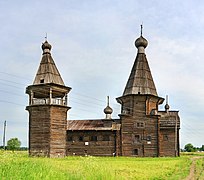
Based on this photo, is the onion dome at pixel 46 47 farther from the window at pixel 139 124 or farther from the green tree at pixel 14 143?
the green tree at pixel 14 143

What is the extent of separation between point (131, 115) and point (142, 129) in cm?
215

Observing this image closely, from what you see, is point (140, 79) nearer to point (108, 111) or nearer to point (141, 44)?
point (141, 44)

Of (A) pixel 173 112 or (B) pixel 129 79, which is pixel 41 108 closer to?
(B) pixel 129 79

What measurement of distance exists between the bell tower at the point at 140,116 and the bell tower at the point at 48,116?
8.75m

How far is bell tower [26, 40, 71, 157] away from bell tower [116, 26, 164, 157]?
8.75 meters

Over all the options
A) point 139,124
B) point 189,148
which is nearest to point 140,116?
point 139,124

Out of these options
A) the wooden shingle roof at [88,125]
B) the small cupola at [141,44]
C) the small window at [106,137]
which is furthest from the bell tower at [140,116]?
the small cupola at [141,44]

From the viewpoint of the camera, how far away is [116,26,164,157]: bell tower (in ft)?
144

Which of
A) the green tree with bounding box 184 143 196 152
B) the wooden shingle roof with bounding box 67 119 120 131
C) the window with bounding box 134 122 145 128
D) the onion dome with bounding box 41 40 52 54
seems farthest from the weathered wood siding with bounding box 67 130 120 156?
the green tree with bounding box 184 143 196 152

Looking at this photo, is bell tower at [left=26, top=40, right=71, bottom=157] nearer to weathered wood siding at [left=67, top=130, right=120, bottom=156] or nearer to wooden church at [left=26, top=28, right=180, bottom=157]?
wooden church at [left=26, top=28, right=180, bottom=157]

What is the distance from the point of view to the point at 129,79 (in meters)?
47.4

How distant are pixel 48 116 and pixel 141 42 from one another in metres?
17.8

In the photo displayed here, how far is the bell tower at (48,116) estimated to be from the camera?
37.9 m

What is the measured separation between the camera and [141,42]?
48906mm
